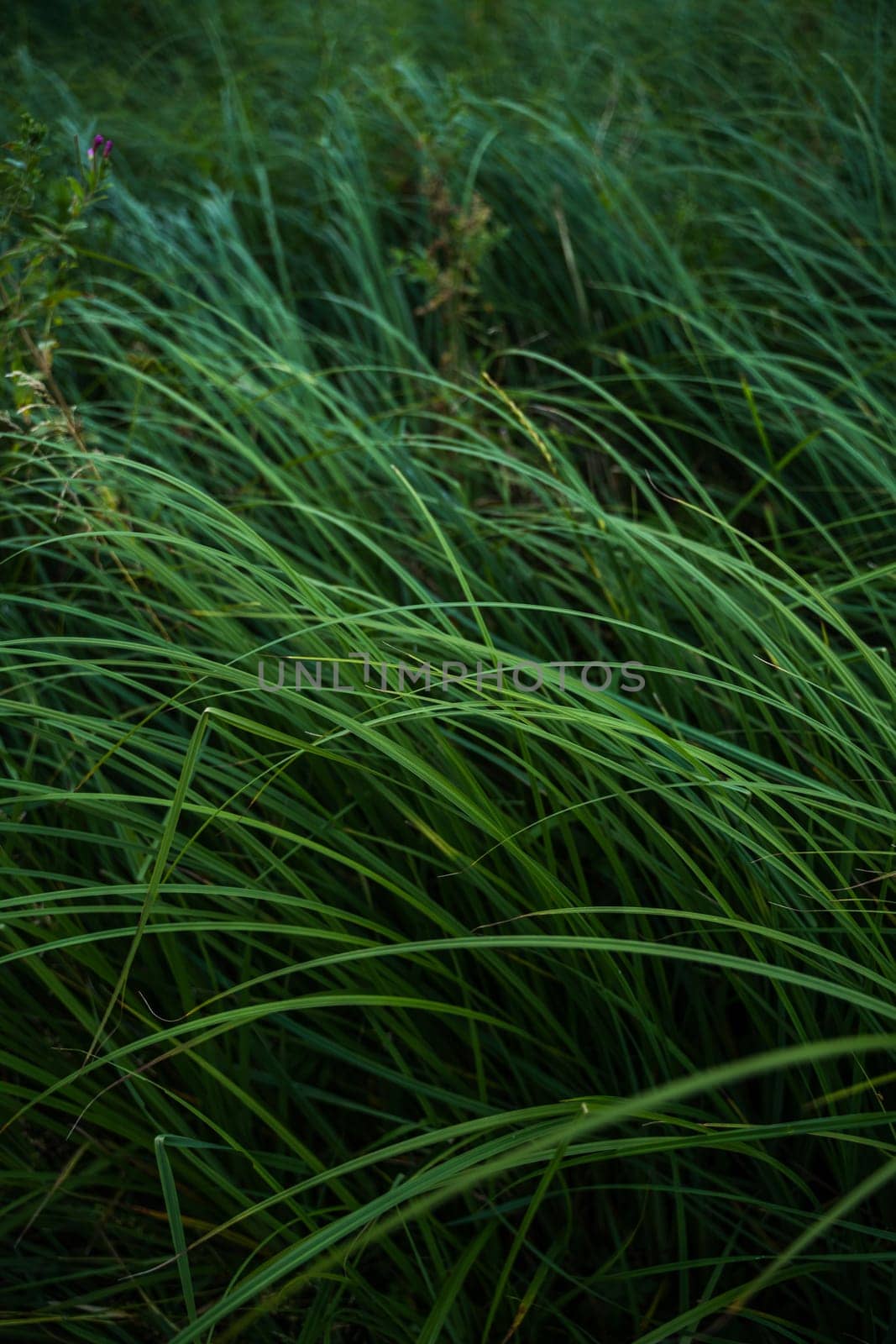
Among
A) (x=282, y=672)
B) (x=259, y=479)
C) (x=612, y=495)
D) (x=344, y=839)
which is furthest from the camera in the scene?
(x=612, y=495)

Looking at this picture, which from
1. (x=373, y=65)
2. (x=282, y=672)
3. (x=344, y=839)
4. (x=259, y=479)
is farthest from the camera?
(x=373, y=65)

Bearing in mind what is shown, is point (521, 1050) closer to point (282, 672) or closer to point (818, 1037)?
point (818, 1037)

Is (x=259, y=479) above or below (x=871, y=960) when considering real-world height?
above

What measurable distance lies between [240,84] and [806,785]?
3272 millimetres

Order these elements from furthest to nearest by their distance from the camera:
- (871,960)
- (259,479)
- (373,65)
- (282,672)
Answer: (373,65), (259,479), (282,672), (871,960)

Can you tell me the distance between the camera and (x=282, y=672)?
1197mm

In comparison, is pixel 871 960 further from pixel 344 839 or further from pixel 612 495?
pixel 612 495

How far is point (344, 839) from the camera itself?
109 cm

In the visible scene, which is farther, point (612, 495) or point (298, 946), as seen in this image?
point (612, 495)

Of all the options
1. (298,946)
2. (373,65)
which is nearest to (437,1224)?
(298,946)

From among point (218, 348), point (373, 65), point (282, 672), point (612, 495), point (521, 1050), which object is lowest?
point (521, 1050)

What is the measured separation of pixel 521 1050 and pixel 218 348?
4.38ft

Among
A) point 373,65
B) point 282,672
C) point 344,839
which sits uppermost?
point 373,65

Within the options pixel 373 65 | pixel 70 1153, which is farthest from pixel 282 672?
pixel 373 65
